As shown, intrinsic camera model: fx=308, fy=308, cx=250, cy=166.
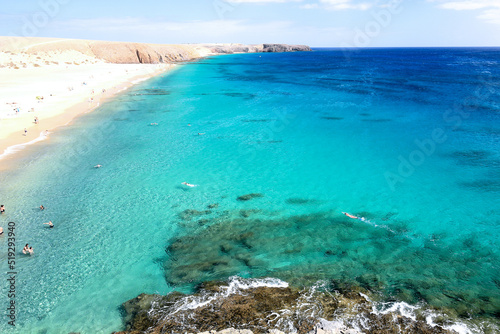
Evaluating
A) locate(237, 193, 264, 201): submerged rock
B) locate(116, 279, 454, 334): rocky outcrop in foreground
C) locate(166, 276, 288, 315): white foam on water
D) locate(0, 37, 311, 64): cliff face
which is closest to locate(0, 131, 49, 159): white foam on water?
locate(237, 193, 264, 201): submerged rock

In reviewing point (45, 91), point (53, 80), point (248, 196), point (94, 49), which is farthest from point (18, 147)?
point (94, 49)

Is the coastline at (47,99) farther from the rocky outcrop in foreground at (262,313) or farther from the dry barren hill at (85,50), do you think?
the rocky outcrop in foreground at (262,313)

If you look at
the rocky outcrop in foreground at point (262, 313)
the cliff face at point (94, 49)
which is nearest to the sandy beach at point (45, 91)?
the cliff face at point (94, 49)

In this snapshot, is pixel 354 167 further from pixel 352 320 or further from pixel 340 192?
pixel 352 320

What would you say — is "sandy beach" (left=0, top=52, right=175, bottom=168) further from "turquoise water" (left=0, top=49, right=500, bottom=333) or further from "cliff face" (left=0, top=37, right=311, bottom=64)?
"cliff face" (left=0, top=37, right=311, bottom=64)

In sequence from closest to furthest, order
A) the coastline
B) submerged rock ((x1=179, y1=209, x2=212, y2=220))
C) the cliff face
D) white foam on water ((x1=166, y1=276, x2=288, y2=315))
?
white foam on water ((x1=166, y1=276, x2=288, y2=315)), submerged rock ((x1=179, y1=209, x2=212, y2=220)), the coastline, the cliff face
